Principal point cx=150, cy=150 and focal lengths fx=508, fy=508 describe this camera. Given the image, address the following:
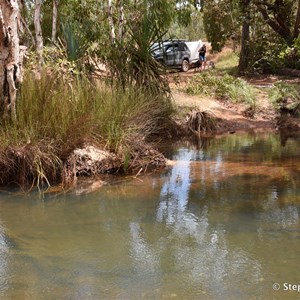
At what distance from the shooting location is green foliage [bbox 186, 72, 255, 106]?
14.3 metres

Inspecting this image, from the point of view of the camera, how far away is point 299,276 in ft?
13.7

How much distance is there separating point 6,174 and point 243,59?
16.2 m

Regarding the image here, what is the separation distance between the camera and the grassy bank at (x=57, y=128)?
22.9ft

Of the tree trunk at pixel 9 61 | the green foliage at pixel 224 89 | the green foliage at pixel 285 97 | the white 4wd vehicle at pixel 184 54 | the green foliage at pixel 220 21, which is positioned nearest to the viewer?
the tree trunk at pixel 9 61

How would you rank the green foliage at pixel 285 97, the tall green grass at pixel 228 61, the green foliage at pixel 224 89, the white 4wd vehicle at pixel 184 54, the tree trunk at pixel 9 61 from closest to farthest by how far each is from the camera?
the tree trunk at pixel 9 61 → the green foliage at pixel 285 97 → the green foliage at pixel 224 89 → the white 4wd vehicle at pixel 184 54 → the tall green grass at pixel 228 61

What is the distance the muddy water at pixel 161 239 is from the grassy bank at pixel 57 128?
0.53 meters

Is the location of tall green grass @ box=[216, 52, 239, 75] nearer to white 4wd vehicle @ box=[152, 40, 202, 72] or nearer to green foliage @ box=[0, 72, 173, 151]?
white 4wd vehicle @ box=[152, 40, 202, 72]

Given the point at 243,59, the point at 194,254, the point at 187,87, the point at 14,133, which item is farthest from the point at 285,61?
the point at 194,254

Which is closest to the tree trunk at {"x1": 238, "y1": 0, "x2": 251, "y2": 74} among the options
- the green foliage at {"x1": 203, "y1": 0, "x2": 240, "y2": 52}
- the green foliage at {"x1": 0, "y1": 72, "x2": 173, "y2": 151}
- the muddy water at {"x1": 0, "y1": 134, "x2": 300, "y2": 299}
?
the green foliage at {"x1": 203, "y1": 0, "x2": 240, "y2": 52}

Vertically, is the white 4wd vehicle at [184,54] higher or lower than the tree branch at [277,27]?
lower

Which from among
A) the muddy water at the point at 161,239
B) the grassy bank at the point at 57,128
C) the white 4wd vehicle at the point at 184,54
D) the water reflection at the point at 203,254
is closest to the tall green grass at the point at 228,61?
the white 4wd vehicle at the point at 184,54

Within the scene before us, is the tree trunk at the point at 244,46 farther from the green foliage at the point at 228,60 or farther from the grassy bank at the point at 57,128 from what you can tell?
the grassy bank at the point at 57,128

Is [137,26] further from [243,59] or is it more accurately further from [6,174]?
[243,59]

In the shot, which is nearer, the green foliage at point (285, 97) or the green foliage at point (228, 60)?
the green foliage at point (285, 97)
